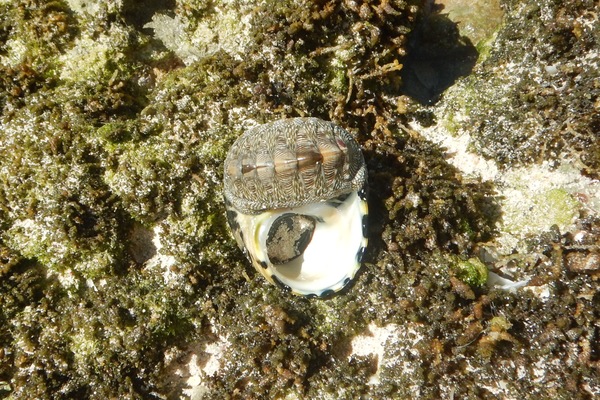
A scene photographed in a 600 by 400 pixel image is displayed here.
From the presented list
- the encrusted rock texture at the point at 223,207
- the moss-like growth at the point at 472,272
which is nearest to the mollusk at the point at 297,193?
the encrusted rock texture at the point at 223,207

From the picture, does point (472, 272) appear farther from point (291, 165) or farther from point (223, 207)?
point (223, 207)

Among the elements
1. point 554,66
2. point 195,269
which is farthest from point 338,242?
point 554,66

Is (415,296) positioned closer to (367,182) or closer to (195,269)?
(367,182)

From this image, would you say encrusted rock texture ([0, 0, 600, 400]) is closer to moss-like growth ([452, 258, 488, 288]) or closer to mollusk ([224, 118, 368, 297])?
moss-like growth ([452, 258, 488, 288])

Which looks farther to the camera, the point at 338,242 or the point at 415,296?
the point at 338,242

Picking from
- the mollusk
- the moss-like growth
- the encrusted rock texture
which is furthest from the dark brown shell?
the moss-like growth

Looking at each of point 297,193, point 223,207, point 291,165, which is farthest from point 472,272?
point 223,207

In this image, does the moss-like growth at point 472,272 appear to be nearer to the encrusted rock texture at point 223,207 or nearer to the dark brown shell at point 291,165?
the encrusted rock texture at point 223,207
